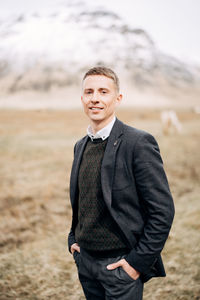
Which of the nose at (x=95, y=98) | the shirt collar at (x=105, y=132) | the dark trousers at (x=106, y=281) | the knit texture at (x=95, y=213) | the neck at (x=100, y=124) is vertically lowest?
the dark trousers at (x=106, y=281)

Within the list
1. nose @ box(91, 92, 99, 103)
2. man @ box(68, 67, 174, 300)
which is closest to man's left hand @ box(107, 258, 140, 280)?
man @ box(68, 67, 174, 300)

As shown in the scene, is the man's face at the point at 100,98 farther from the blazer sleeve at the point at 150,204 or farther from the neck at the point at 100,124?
the blazer sleeve at the point at 150,204

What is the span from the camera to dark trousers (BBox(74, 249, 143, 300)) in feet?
5.39

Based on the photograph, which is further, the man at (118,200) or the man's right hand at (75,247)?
the man's right hand at (75,247)

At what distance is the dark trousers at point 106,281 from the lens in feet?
5.39

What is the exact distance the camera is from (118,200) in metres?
1.65

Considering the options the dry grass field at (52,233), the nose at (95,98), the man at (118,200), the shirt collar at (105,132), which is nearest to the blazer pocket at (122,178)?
the man at (118,200)

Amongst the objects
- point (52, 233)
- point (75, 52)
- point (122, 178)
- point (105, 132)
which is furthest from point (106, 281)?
point (75, 52)

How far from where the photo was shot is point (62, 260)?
12.2 ft

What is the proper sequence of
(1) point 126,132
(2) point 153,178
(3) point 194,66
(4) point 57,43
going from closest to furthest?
(2) point 153,178 < (1) point 126,132 < (4) point 57,43 < (3) point 194,66

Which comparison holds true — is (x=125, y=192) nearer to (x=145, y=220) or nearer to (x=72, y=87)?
(x=145, y=220)

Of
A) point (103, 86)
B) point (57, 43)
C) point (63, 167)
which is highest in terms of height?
point (57, 43)

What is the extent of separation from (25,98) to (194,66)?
118 meters

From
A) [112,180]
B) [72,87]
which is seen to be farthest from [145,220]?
[72,87]
